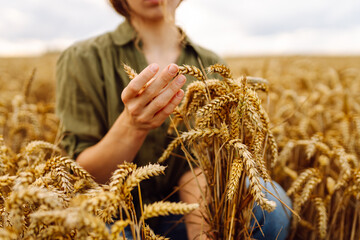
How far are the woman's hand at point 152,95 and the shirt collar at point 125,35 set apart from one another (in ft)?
1.95

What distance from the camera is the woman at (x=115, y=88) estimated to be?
1.22m

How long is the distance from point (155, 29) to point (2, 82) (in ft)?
11.8

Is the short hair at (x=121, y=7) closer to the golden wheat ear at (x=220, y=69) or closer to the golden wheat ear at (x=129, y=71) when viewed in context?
the golden wheat ear at (x=129, y=71)

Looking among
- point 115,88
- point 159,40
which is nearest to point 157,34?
point 159,40

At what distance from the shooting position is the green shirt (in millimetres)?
1336

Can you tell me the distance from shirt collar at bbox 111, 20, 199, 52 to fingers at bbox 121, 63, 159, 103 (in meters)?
0.67

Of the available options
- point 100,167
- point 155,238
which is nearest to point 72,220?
point 155,238

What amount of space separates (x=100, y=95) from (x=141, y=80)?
0.67 metres

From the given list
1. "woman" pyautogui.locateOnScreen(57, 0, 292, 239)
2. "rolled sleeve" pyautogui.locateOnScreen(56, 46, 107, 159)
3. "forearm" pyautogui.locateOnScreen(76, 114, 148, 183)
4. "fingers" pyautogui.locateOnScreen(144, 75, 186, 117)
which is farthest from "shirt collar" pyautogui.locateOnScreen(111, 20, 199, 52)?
"fingers" pyautogui.locateOnScreen(144, 75, 186, 117)

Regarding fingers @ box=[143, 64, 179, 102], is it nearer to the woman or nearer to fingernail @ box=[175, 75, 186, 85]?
fingernail @ box=[175, 75, 186, 85]

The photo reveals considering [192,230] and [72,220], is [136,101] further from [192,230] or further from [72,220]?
[192,230]

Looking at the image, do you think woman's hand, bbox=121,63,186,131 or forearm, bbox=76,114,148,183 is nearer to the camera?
A: woman's hand, bbox=121,63,186,131

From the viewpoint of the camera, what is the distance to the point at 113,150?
1138 mm

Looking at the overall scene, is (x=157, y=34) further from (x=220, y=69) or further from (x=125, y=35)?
(x=220, y=69)
